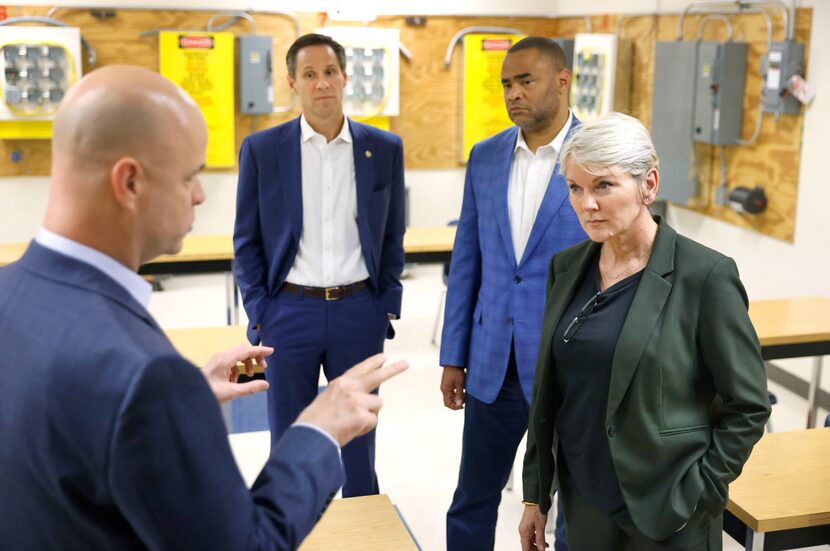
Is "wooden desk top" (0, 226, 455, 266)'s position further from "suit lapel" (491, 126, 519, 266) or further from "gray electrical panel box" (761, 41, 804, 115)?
"suit lapel" (491, 126, 519, 266)

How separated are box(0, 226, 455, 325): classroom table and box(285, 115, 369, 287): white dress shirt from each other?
1.70m

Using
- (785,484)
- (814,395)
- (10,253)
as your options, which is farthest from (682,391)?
(10,253)

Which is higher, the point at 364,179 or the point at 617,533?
the point at 364,179

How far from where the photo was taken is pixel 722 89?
5793mm

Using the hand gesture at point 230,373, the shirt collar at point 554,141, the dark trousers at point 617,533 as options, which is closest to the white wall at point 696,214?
the shirt collar at point 554,141

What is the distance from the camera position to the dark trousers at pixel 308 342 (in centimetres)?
331

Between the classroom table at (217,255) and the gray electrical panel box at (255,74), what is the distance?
1.94 m

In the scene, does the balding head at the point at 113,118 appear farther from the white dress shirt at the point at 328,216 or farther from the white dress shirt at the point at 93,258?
the white dress shirt at the point at 328,216

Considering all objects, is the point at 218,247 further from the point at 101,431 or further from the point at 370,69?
the point at 101,431

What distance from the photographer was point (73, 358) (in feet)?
3.56

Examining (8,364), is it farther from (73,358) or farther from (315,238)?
(315,238)

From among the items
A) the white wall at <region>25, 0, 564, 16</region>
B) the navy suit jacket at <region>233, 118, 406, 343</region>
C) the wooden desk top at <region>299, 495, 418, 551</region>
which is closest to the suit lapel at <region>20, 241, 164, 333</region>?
the wooden desk top at <region>299, 495, 418, 551</region>

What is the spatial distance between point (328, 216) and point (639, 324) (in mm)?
1705

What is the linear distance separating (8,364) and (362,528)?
1.20 meters
